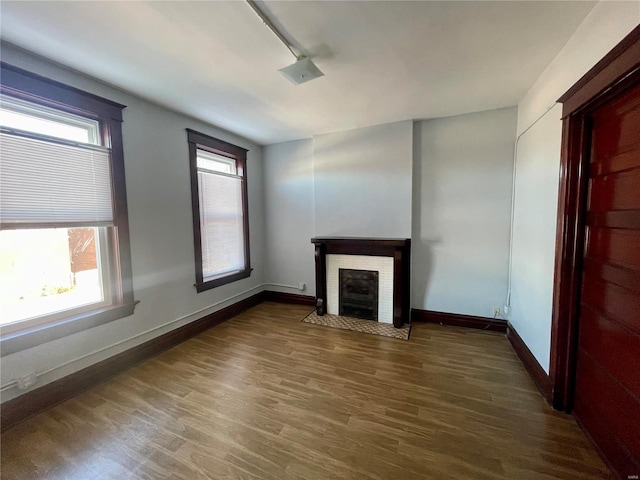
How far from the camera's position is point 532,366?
2053mm

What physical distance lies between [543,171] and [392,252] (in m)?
1.63

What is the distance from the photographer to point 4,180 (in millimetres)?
1617

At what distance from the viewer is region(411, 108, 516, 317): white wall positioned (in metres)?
2.79

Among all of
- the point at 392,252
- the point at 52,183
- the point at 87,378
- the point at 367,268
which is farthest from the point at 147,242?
the point at 392,252

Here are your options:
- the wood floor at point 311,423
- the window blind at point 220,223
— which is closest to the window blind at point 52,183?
the window blind at point 220,223

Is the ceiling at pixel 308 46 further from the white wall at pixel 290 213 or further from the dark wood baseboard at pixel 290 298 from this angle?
the dark wood baseboard at pixel 290 298

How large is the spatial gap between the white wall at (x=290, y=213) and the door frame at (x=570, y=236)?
281 cm

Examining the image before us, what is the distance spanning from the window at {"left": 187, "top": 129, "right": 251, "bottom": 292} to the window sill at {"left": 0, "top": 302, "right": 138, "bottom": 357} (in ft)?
2.90

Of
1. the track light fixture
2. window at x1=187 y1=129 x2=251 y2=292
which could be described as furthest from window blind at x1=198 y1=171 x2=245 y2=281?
the track light fixture

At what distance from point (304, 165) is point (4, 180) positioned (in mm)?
3000

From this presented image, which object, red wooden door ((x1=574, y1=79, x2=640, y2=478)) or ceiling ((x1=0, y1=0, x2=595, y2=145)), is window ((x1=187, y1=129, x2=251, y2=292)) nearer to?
ceiling ((x1=0, y1=0, x2=595, y2=145))

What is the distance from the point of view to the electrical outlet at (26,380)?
1.68m

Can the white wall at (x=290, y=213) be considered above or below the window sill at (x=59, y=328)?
above

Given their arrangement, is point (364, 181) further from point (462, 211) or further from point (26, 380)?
point (26, 380)
